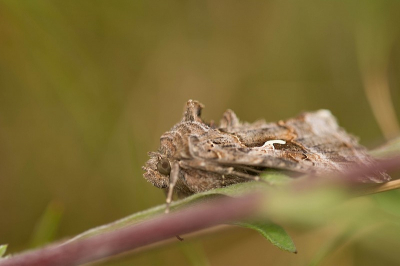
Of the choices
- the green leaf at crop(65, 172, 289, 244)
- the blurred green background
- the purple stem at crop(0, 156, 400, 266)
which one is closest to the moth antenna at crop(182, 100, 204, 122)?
the green leaf at crop(65, 172, 289, 244)

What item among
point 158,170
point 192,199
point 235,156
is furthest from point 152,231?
point 158,170

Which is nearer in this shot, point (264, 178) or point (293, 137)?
point (264, 178)

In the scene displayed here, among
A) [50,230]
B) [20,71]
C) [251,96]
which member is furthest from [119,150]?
[50,230]

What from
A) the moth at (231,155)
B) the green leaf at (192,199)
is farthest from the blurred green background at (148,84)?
the green leaf at (192,199)

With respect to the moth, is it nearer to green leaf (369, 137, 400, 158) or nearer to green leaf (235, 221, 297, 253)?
green leaf (369, 137, 400, 158)

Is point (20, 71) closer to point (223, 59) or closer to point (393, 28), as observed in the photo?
point (223, 59)
